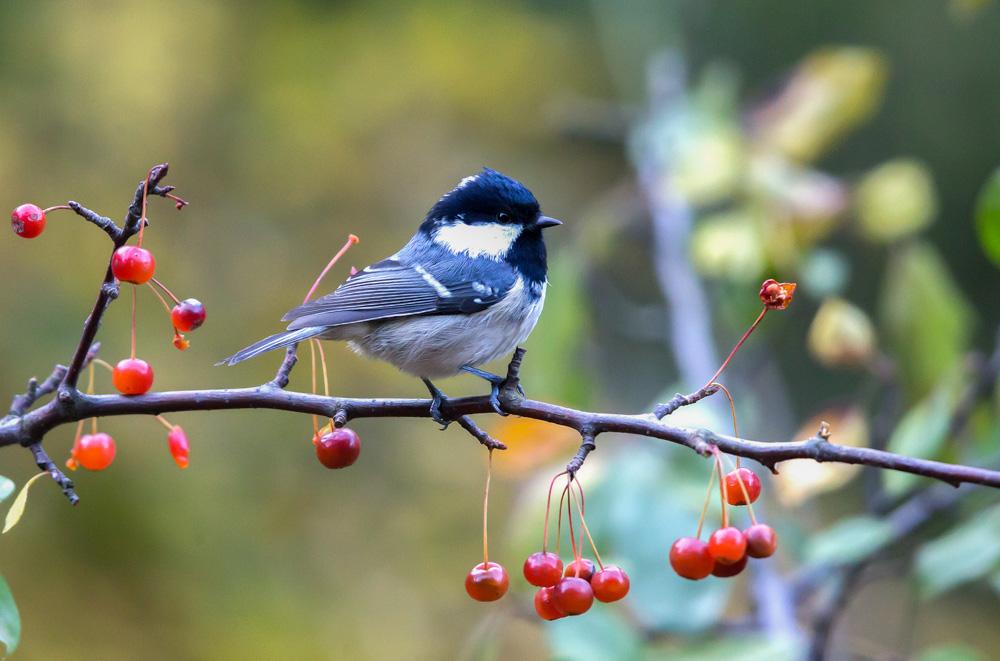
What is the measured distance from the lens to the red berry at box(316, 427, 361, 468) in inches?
56.1

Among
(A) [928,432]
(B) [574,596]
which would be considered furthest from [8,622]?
(A) [928,432]

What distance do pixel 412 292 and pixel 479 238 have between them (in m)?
0.27

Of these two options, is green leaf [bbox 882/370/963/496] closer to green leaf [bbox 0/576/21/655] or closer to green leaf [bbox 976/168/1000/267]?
green leaf [bbox 976/168/1000/267]

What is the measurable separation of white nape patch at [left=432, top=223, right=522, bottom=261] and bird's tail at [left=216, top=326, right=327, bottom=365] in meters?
0.58

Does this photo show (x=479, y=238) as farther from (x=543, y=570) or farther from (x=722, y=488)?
(x=722, y=488)

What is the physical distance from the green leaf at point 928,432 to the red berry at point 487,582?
0.72m

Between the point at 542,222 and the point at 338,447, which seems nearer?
the point at 338,447

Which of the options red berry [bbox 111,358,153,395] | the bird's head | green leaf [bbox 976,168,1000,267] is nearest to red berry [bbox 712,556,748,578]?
green leaf [bbox 976,168,1000,267]

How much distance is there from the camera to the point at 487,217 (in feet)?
7.84

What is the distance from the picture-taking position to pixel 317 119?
340 cm

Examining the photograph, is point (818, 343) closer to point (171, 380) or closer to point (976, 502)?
point (976, 502)

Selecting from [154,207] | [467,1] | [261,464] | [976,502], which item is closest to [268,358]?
[261,464]

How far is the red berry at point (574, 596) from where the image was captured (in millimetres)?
1236

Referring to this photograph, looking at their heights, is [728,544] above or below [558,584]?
above
